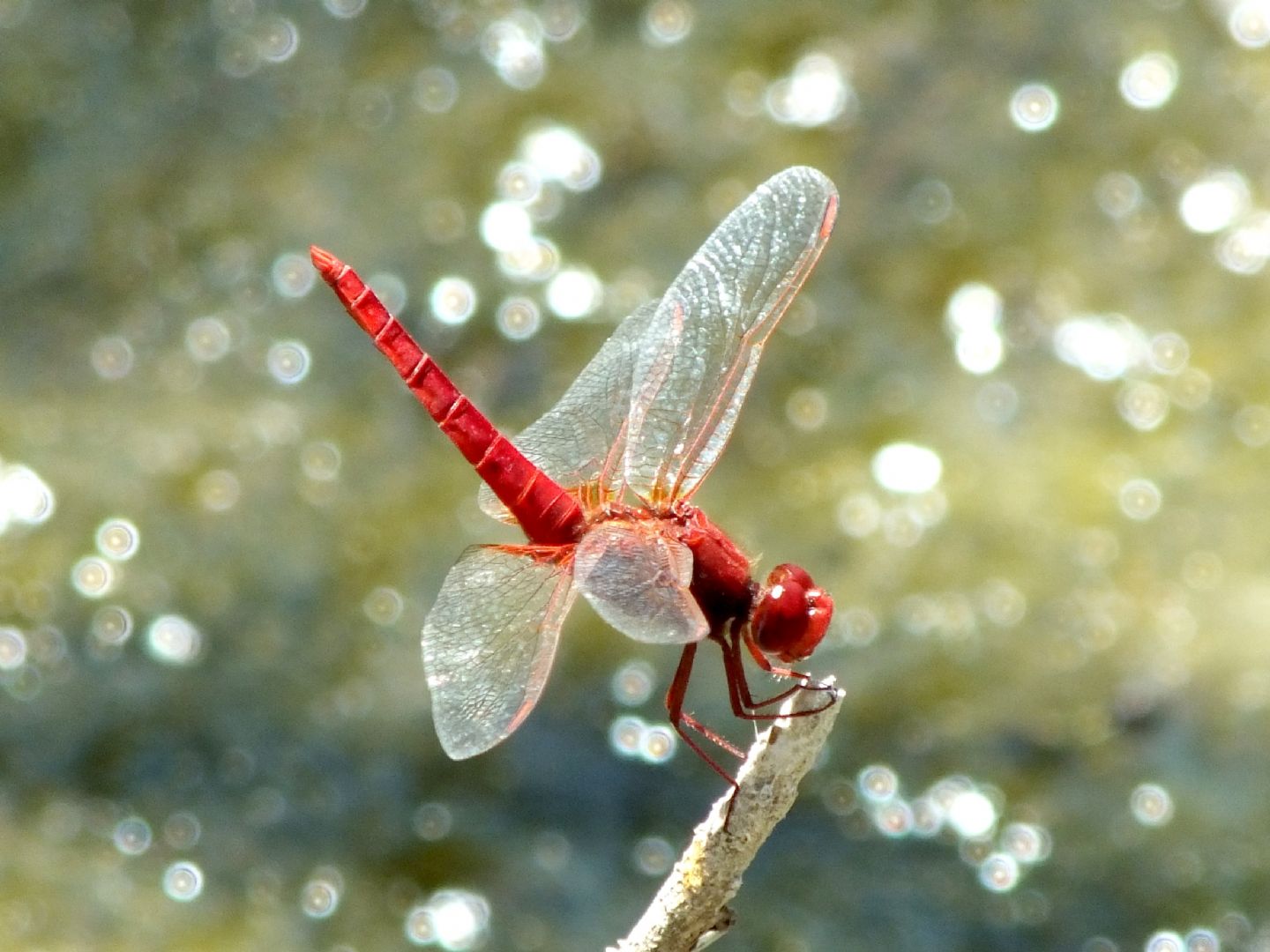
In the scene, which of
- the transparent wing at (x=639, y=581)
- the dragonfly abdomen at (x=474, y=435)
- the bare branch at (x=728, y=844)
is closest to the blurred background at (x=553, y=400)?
the dragonfly abdomen at (x=474, y=435)

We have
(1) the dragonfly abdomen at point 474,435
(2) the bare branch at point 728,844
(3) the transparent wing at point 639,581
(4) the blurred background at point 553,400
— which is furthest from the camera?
(4) the blurred background at point 553,400

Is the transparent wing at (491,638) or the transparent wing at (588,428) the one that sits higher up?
the transparent wing at (588,428)

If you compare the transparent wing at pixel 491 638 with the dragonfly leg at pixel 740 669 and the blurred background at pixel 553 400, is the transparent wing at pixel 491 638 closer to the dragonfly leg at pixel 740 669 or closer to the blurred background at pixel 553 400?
the dragonfly leg at pixel 740 669

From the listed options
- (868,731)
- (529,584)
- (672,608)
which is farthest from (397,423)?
(672,608)

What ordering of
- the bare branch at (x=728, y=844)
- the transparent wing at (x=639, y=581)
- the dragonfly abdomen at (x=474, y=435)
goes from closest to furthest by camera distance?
the bare branch at (x=728, y=844), the transparent wing at (x=639, y=581), the dragonfly abdomen at (x=474, y=435)

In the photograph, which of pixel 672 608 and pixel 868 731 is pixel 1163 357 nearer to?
pixel 868 731

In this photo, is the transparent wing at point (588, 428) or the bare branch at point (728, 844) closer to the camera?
the bare branch at point (728, 844)

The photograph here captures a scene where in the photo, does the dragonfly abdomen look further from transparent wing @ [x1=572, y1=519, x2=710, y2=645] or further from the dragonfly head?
the dragonfly head
